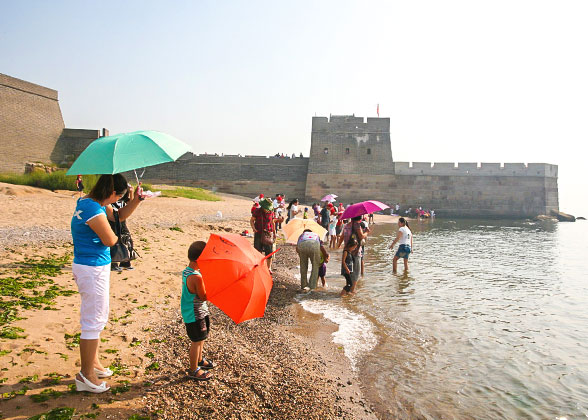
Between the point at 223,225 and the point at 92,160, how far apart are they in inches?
465

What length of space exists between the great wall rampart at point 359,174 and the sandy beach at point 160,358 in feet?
98.3

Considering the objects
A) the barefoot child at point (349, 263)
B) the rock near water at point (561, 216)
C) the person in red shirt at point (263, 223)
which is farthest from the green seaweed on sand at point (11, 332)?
the rock near water at point (561, 216)

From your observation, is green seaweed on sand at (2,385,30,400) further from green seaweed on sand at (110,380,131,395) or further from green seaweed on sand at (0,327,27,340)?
green seaweed on sand at (0,327,27,340)

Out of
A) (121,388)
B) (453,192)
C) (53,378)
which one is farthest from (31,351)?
(453,192)

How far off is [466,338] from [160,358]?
4408mm

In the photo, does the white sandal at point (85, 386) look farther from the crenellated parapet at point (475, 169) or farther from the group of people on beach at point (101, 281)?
the crenellated parapet at point (475, 169)

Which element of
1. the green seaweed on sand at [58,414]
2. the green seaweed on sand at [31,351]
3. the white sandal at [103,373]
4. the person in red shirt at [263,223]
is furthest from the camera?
the person in red shirt at [263,223]

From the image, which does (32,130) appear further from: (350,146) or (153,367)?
(153,367)

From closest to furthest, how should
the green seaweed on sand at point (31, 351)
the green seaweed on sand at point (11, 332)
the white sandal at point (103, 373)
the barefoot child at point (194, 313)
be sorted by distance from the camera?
the white sandal at point (103, 373), the barefoot child at point (194, 313), the green seaweed on sand at point (31, 351), the green seaweed on sand at point (11, 332)

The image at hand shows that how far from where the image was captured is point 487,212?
36188 millimetres

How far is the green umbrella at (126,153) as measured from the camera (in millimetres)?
3312

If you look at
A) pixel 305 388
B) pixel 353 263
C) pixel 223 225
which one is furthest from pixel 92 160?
pixel 223 225

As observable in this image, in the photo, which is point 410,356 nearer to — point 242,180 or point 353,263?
point 353,263

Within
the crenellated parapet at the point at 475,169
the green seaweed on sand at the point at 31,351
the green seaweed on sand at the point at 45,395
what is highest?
the crenellated parapet at the point at 475,169
